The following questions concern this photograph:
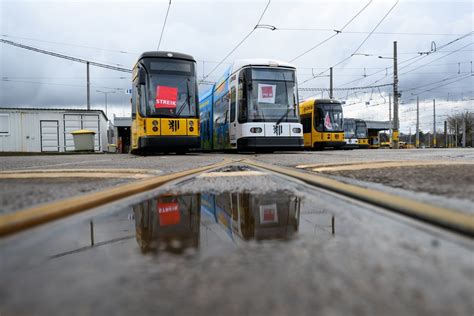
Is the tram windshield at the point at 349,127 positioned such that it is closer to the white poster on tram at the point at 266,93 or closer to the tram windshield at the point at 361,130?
the tram windshield at the point at 361,130

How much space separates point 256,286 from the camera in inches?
29.0

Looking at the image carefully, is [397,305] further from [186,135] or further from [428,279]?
[186,135]

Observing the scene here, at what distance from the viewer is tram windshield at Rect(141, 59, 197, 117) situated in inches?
408

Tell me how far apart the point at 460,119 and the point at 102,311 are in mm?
72282

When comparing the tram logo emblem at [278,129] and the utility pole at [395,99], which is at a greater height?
the utility pole at [395,99]

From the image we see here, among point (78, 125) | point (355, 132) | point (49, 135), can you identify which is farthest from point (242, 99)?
point (355, 132)

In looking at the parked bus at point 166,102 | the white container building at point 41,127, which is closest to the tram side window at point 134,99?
the parked bus at point 166,102

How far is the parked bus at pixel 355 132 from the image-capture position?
2417cm

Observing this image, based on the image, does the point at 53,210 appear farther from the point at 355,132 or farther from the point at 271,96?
the point at 355,132

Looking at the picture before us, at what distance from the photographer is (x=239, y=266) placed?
2.84 feet

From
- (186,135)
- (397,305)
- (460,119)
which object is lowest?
(397,305)

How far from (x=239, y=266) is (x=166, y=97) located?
10.1 meters

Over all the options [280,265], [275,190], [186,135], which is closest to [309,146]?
[186,135]

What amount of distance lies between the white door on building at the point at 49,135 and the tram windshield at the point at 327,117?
619 inches
